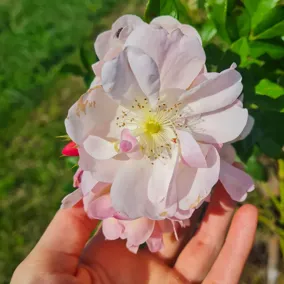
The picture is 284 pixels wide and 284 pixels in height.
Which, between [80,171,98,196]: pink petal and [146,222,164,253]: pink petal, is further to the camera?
[146,222,164,253]: pink petal

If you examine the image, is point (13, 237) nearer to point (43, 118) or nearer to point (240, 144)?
point (43, 118)

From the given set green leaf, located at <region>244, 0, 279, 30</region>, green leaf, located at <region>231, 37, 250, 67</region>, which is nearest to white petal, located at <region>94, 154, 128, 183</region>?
green leaf, located at <region>231, 37, 250, 67</region>

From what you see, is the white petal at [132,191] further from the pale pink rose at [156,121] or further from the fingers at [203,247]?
the fingers at [203,247]

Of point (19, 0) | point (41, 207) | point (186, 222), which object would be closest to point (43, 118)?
point (41, 207)

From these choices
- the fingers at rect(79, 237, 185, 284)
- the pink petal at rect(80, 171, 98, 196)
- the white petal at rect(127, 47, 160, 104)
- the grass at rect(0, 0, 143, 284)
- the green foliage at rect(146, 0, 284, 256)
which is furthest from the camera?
the grass at rect(0, 0, 143, 284)

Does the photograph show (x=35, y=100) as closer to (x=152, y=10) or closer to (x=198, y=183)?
(x=152, y=10)

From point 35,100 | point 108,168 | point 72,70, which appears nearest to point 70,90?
point 35,100

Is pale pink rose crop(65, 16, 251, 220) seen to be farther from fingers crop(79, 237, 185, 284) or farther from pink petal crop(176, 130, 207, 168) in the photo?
fingers crop(79, 237, 185, 284)
